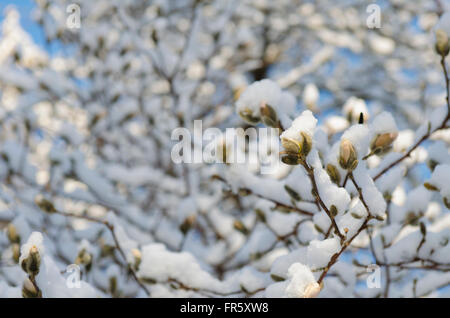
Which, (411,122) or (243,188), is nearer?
(243,188)

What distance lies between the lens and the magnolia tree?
3.40 ft

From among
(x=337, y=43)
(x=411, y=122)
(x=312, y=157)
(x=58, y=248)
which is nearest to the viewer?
(x=312, y=157)

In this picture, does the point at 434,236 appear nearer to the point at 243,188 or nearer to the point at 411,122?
the point at 243,188

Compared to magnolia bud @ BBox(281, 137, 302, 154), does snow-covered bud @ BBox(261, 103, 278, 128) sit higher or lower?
higher

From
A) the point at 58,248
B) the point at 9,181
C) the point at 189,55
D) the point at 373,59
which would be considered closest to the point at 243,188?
the point at 58,248

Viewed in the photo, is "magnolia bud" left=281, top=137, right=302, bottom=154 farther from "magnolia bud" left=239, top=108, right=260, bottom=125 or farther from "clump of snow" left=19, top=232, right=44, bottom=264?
"clump of snow" left=19, top=232, right=44, bottom=264

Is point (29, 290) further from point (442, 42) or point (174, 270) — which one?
point (442, 42)

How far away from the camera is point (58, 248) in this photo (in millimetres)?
1894
